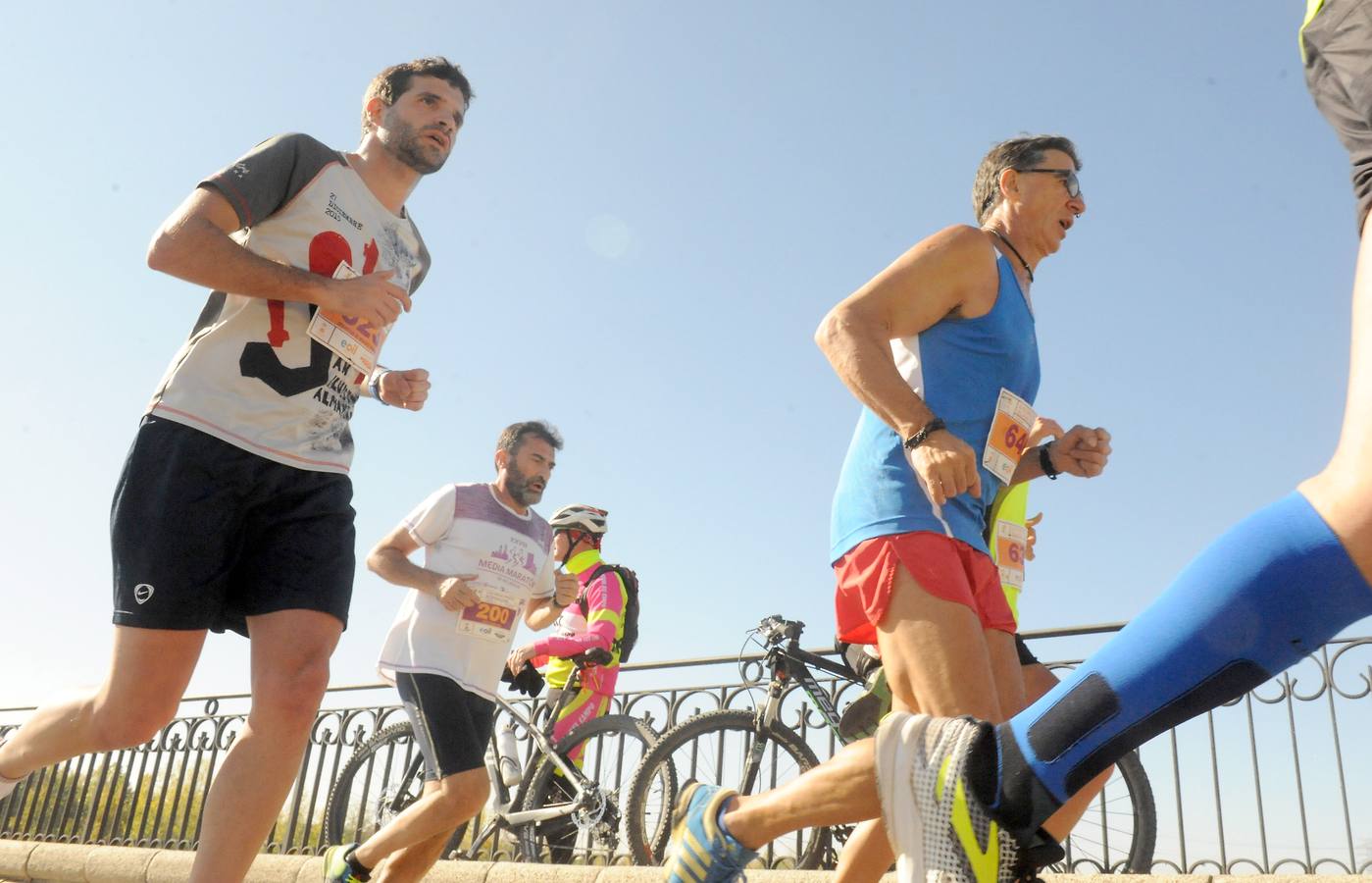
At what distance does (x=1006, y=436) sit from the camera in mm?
2736

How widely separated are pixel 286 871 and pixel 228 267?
16.4 ft

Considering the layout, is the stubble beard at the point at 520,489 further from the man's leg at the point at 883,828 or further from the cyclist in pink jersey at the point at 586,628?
the man's leg at the point at 883,828

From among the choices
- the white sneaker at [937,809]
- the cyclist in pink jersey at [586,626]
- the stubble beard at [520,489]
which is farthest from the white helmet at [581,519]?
the white sneaker at [937,809]

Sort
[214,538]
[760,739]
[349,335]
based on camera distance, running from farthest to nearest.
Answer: [760,739]
[349,335]
[214,538]

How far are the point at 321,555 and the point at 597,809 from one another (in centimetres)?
421

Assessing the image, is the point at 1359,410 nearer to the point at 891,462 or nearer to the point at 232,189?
the point at 891,462

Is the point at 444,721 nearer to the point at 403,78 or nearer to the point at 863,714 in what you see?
the point at 863,714

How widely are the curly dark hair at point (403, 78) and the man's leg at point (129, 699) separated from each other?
5.77 ft

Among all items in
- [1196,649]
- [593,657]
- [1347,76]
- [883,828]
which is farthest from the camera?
[593,657]

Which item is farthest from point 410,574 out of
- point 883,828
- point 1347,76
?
point 1347,76

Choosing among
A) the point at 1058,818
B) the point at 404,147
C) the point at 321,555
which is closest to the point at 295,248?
the point at 404,147

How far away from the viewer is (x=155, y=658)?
2.68 m

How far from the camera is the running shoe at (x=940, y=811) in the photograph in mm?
1633

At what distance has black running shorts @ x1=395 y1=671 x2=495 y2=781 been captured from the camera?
430cm
